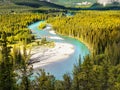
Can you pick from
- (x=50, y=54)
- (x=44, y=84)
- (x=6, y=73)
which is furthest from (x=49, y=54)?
(x=6, y=73)

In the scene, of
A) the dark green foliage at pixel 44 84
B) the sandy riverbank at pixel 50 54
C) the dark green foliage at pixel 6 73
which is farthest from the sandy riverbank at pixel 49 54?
the dark green foliage at pixel 6 73

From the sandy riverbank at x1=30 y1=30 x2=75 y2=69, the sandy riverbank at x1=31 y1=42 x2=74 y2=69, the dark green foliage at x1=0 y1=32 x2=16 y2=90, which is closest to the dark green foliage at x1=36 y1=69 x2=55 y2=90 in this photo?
the dark green foliage at x1=0 y1=32 x2=16 y2=90

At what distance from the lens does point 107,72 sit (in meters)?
56.6

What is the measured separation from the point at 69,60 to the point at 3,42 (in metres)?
68.1

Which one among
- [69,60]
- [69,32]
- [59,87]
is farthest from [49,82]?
[69,32]

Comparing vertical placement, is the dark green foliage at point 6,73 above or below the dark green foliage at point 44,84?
above

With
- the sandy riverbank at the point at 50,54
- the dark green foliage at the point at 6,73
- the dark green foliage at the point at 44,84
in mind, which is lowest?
the sandy riverbank at the point at 50,54

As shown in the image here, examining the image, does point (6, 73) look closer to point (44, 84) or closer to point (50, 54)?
point (44, 84)

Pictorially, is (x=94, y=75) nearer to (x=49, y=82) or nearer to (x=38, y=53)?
(x=49, y=82)

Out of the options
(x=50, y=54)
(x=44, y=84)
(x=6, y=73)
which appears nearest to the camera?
(x=6, y=73)

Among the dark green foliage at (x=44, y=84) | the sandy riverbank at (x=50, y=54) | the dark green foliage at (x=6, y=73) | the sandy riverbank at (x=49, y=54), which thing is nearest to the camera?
the dark green foliage at (x=6, y=73)

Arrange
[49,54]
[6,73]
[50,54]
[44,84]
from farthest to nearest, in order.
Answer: [50,54]
[49,54]
[44,84]
[6,73]

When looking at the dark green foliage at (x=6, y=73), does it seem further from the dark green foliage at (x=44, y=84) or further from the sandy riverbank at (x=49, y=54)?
the sandy riverbank at (x=49, y=54)

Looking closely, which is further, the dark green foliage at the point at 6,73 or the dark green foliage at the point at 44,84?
the dark green foliage at the point at 44,84
